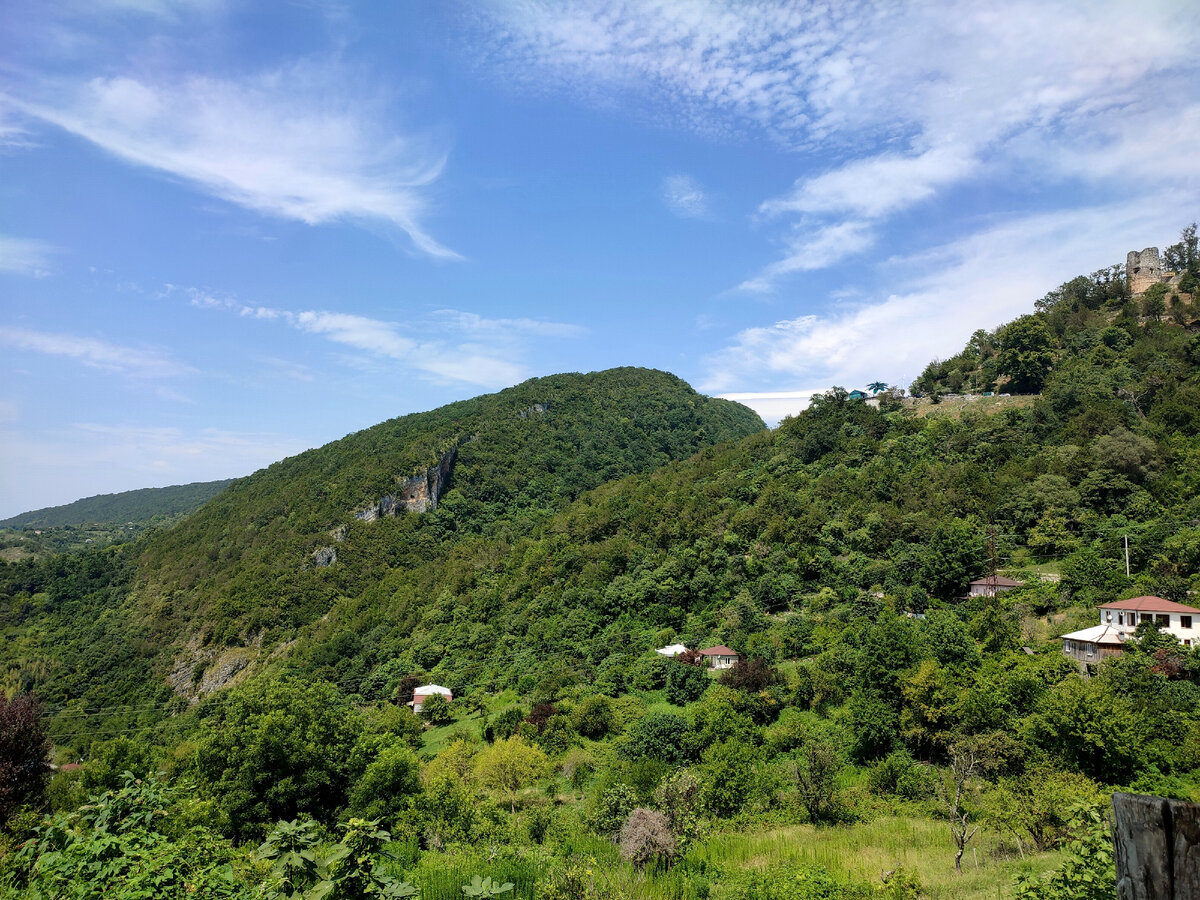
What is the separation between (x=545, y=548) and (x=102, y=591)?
202ft

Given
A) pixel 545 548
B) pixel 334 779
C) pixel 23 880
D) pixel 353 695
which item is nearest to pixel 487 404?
pixel 545 548

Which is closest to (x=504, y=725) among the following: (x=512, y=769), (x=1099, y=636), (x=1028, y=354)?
(x=512, y=769)

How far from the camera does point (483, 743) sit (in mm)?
31500

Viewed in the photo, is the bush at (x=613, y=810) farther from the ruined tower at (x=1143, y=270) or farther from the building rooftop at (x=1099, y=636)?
the ruined tower at (x=1143, y=270)

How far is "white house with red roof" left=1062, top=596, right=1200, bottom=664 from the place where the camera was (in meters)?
23.7

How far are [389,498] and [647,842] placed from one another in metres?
77.9

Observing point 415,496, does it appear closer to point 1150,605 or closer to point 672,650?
point 672,650

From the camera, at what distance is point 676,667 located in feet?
107

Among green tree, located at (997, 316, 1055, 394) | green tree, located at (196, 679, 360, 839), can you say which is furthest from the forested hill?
green tree, located at (997, 316, 1055, 394)

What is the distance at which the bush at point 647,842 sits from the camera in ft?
37.8

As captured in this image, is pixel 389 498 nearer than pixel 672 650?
No

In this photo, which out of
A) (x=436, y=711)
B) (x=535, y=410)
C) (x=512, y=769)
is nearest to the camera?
(x=512, y=769)

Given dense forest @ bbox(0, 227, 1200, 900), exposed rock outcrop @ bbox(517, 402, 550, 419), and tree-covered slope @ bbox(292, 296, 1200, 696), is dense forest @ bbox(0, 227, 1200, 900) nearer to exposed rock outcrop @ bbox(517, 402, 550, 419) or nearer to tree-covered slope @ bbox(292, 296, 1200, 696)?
tree-covered slope @ bbox(292, 296, 1200, 696)

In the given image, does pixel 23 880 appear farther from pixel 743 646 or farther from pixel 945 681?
pixel 743 646
